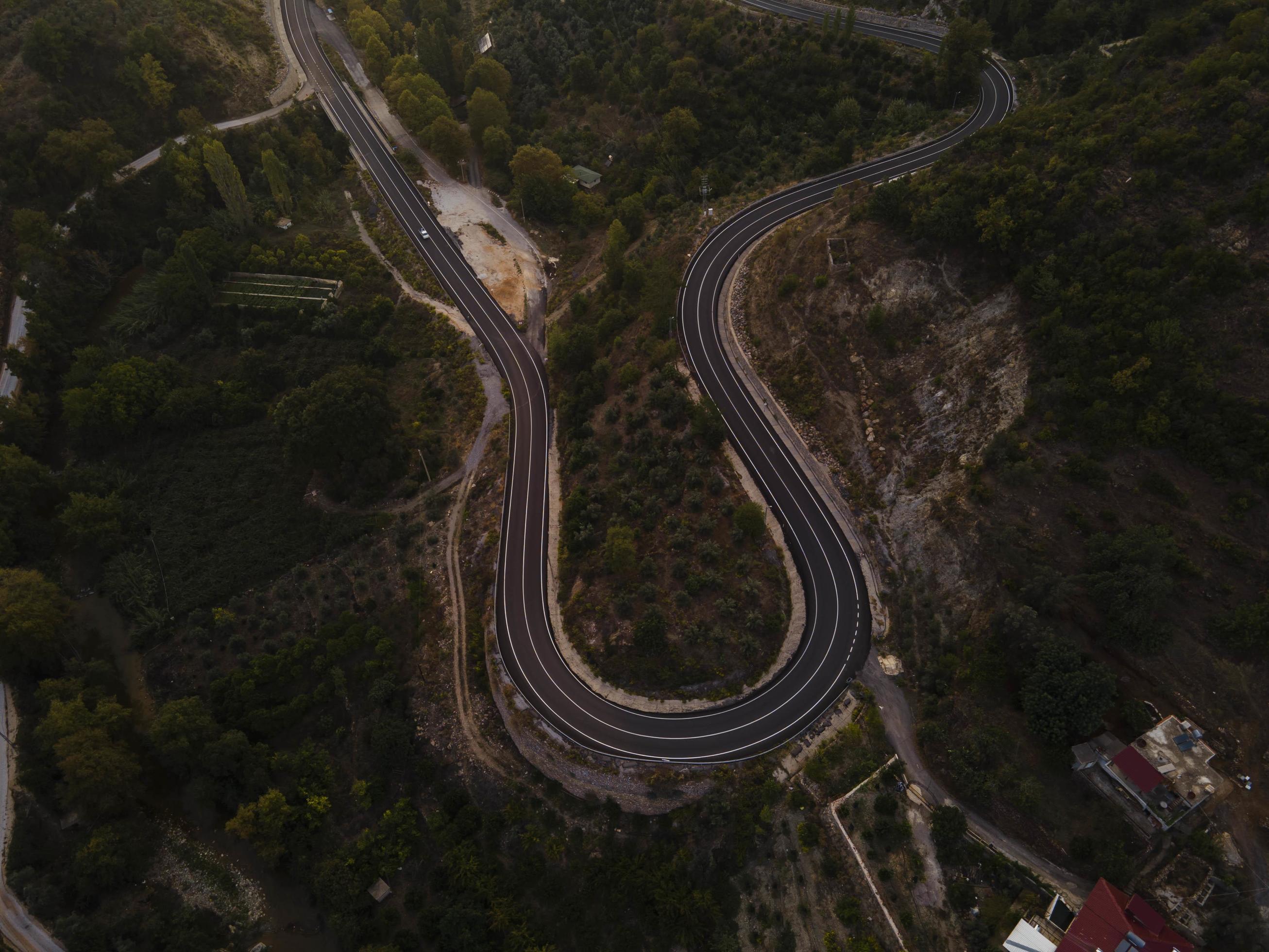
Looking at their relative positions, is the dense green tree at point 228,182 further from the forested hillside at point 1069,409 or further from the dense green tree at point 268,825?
the dense green tree at point 268,825

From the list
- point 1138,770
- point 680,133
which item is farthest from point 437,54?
point 1138,770

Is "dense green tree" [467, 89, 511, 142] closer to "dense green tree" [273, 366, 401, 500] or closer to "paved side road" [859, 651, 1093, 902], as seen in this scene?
"dense green tree" [273, 366, 401, 500]

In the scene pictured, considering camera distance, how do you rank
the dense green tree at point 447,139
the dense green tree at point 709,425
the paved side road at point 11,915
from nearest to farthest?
1. the paved side road at point 11,915
2. the dense green tree at point 709,425
3. the dense green tree at point 447,139

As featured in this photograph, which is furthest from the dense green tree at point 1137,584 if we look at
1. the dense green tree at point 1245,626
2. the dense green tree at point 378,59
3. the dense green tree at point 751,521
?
the dense green tree at point 378,59

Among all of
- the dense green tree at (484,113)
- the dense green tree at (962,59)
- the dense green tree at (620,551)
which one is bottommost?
the dense green tree at (620,551)

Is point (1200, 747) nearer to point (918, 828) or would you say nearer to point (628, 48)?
point (918, 828)

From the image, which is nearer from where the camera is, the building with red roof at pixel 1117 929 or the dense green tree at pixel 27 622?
the building with red roof at pixel 1117 929
